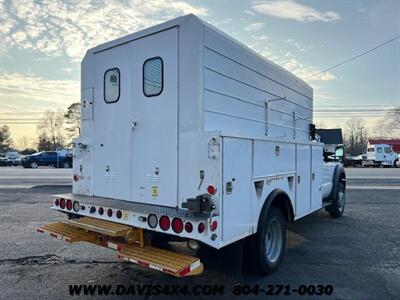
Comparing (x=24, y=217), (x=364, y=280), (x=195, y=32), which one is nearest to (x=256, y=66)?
(x=195, y=32)

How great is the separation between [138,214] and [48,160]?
118 ft

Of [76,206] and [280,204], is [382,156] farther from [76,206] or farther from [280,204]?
[76,206]

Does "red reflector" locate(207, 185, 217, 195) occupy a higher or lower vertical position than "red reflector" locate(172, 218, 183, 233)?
higher

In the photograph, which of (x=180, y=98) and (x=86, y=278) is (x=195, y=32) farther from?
(x=86, y=278)

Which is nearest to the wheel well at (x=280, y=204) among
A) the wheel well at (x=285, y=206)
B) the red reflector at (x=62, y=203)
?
the wheel well at (x=285, y=206)

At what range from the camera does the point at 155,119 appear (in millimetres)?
4473

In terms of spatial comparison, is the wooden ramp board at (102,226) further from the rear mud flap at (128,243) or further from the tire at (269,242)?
the tire at (269,242)

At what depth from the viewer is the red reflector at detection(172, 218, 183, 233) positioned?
381 cm

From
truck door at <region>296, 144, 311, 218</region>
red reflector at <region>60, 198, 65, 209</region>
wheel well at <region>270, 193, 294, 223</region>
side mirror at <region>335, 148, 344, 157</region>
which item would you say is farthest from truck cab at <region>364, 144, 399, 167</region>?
red reflector at <region>60, 198, 65, 209</region>

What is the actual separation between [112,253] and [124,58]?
2.97 metres

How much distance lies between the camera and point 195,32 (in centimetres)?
410

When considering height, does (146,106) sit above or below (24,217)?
above

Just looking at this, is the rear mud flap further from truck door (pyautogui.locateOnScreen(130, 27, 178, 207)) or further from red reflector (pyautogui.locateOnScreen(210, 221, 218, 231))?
truck door (pyautogui.locateOnScreen(130, 27, 178, 207))

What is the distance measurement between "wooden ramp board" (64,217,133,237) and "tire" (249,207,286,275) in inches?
61.3
